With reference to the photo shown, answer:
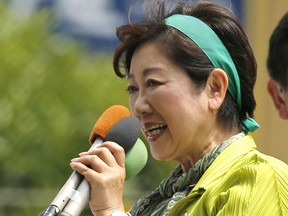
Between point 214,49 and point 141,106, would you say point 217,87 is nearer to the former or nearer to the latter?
point 214,49

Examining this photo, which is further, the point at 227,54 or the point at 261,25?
the point at 261,25

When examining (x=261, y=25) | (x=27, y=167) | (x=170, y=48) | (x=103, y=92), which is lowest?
(x=27, y=167)

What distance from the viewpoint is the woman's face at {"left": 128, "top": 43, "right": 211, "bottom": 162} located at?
3387 mm

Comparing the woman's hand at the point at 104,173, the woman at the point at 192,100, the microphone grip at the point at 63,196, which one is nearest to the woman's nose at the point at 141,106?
the woman at the point at 192,100

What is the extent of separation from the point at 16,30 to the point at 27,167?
109cm

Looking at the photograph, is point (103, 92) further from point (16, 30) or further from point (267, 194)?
point (267, 194)

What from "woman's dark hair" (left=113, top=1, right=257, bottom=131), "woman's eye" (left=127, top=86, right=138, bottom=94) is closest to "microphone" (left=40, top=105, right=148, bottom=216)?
"woman's eye" (left=127, top=86, right=138, bottom=94)

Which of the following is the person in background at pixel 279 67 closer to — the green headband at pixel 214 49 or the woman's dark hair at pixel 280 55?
the woman's dark hair at pixel 280 55

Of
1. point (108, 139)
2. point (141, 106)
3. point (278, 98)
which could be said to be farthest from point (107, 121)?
point (278, 98)

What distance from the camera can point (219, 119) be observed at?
3.46 metres

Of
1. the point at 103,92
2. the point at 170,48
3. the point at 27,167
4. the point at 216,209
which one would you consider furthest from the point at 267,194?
the point at 103,92

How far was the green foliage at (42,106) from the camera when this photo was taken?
766 cm

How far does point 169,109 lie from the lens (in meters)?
3.38

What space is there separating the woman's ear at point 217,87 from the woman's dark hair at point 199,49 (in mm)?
22
